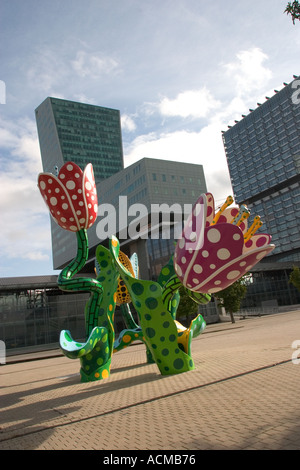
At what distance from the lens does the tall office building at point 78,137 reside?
8444 cm

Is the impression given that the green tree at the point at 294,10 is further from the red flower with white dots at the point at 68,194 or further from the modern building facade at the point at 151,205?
the modern building facade at the point at 151,205

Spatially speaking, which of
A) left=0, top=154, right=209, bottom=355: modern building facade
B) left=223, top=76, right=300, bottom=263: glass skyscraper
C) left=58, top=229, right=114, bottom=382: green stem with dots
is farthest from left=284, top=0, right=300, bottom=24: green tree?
left=223, top=76, right=300, bottom=263: glass skyscraper

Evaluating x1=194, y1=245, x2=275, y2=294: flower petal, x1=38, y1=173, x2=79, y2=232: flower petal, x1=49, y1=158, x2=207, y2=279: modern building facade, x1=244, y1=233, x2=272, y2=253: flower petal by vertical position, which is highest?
x1=49, y1=158, x2=207, y2=279: modern building facade

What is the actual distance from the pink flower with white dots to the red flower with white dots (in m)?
3.74

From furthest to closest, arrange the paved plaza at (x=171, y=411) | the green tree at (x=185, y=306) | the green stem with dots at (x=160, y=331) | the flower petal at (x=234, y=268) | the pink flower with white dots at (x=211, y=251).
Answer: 1. the green tree at (x=185, y=306)
2. the green stem with dots at (x=160, y=331)
3. the flower petal at (x=234, y=268)
4. the pink flower with white dots at (x=211, y=251)
5. the paved plaza at (x=171, y=411)

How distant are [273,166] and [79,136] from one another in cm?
4879

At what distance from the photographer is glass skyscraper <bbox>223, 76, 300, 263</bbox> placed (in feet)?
269

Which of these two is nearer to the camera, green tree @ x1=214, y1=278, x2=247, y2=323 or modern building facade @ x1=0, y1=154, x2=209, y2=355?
green tree @ x1=214, y1=278, x2=247, y2=323

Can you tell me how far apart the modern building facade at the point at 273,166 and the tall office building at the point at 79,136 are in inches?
1311

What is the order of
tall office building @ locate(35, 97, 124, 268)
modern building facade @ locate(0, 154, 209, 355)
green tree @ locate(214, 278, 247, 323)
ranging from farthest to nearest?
tall office building @ locate(35, 97, 124, 268) → modern building facade @ locate(0, 154, 209, 355) → green tree @ locate(214, 278, 247, 323)

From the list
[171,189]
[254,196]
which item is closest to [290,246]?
[254,196]

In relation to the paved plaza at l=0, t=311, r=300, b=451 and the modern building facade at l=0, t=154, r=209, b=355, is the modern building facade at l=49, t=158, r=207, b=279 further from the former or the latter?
the paved plaza at l=0, t=311, r=300, b=451

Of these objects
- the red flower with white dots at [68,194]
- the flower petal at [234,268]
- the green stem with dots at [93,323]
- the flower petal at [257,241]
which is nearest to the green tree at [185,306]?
the green stem with dots at [93,323]

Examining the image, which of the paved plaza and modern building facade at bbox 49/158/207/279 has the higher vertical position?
modern building facade at bbox 49/158/207/279
